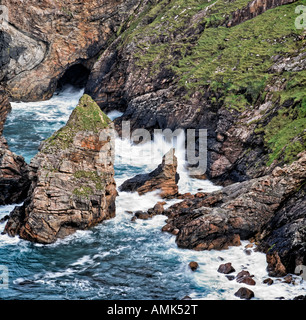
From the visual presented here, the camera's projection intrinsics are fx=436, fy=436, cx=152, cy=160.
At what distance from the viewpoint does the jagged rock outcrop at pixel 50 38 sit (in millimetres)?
52156

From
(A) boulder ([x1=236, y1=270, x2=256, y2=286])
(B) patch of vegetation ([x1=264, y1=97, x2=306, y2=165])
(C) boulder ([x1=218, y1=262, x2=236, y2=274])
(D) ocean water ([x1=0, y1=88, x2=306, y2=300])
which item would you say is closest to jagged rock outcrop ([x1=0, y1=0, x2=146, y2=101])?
(D) ocean water ([x1=0, y1=88, x2=306, y2=300])

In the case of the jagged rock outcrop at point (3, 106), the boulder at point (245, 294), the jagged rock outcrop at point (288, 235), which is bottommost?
the boulder at point (245, 294)

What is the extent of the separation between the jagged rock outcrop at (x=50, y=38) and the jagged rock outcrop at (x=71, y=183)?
28.3 metres

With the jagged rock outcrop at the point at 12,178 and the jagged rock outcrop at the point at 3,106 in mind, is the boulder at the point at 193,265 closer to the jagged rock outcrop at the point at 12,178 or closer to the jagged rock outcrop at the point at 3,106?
the jagged rock outcrop at the point at 12,178

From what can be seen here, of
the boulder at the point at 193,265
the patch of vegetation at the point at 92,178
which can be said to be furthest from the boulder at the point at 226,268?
the patch of vegetation at the point at 92,178

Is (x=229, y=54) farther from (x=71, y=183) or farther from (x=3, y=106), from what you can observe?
(x=3, y=106)

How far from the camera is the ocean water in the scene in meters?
18.4

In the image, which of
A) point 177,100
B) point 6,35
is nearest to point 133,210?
point 177,100

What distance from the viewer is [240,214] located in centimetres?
2356

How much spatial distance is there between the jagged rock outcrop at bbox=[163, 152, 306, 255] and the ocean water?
2.22 feet

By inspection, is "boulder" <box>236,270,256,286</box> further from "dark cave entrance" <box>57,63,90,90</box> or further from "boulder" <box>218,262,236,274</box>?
"dark cave entrance" <box>57,63,90,90</box>

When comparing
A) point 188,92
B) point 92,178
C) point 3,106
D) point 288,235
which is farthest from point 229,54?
point 288,235
